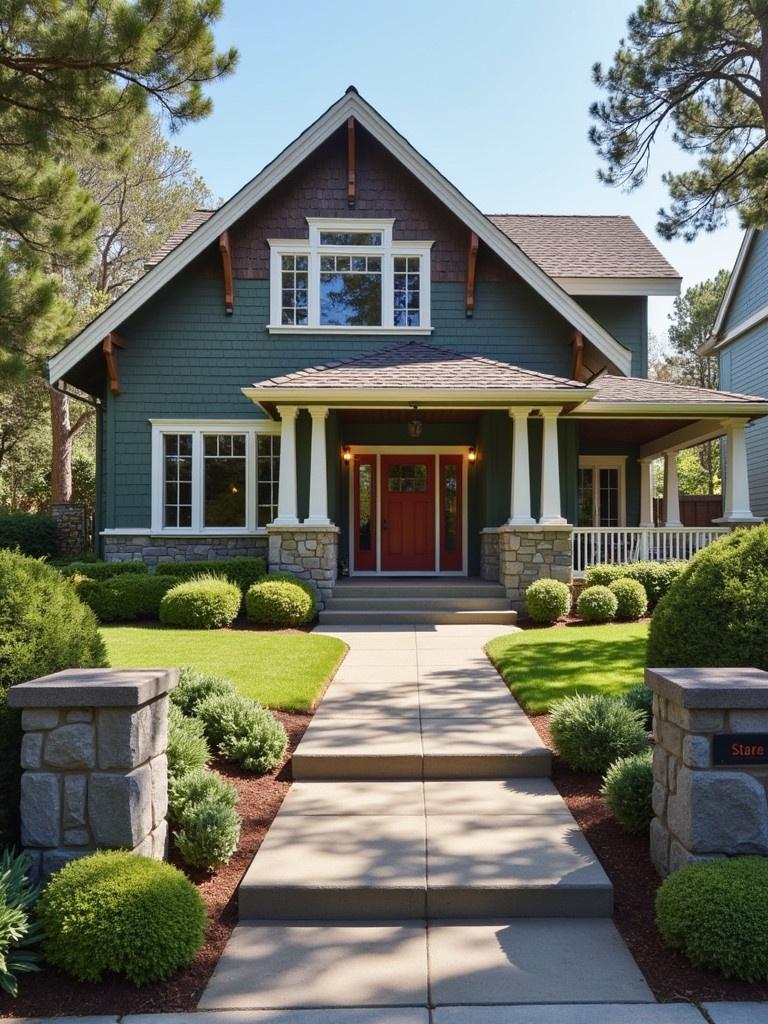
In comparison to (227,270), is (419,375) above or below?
below

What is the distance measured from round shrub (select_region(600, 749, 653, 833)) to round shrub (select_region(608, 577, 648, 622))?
6.66 metres

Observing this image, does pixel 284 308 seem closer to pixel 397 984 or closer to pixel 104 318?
pixel 104 318

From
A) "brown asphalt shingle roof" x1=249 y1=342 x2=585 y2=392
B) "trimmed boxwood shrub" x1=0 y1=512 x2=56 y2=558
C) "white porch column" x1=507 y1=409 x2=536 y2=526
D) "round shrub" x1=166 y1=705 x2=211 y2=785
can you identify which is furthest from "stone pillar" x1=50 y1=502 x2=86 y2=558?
"round shrub" x1=166 y1=705 x2=211 y2=785

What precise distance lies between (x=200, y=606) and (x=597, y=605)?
17.3ft

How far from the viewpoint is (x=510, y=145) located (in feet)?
39.5

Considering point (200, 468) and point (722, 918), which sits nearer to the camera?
point (722, 918)

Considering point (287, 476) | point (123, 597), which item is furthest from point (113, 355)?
point (123, 597)

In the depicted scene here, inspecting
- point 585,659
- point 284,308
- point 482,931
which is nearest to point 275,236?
point 284,308

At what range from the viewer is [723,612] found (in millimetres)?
4242

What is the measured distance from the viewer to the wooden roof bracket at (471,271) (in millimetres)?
12727

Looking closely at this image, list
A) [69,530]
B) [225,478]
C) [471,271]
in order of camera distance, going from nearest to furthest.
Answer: [471,271]
[225,478]
[69,530]

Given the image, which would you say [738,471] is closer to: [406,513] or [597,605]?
[597,605]

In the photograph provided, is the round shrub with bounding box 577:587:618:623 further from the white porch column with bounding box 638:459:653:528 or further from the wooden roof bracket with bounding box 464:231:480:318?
the white porch column with bounding box 638:459:653:528

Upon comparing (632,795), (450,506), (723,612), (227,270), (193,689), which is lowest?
(632,795)
